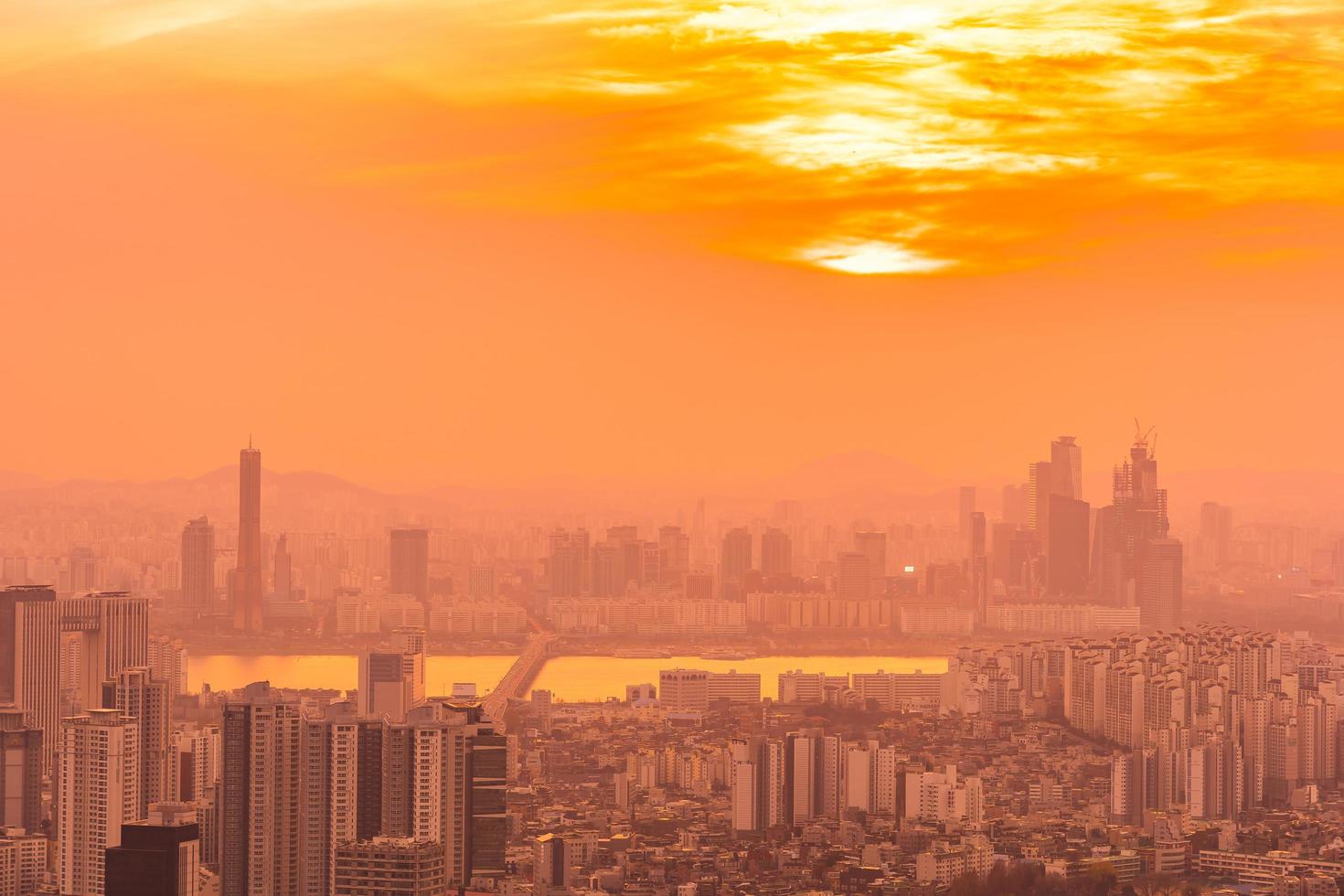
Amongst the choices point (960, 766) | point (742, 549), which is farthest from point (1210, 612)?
point (960, 766)

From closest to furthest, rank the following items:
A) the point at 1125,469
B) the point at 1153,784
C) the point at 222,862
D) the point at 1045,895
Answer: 1. the point at 222,862
2. the point at 1045,895
3. the point at 1153,784
4. the point at 1125,469

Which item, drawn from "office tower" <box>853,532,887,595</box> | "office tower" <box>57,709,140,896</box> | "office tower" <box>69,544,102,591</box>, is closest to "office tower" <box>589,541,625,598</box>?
"office tower" <box>853,532,887,595</box>

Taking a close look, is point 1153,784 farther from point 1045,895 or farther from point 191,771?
point 191,771

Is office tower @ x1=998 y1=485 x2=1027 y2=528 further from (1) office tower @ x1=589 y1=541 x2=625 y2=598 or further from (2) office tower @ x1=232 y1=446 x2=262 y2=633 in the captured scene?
(2) office tower @ x1=232 y1=446 x2=262 y2=633

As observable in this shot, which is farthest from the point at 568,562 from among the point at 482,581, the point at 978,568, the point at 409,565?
the point at 978,568

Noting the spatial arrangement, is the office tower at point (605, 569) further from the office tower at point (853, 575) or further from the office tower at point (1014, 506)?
the office tower at point (1014, 506)

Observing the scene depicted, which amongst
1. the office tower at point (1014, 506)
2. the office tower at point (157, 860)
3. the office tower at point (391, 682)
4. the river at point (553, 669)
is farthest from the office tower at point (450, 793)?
the office tower at point (1014, 506)

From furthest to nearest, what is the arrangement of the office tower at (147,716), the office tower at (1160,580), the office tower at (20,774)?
the office tower at (1160,580) < the office tower at (20,774) < the office tower at (147,716)
